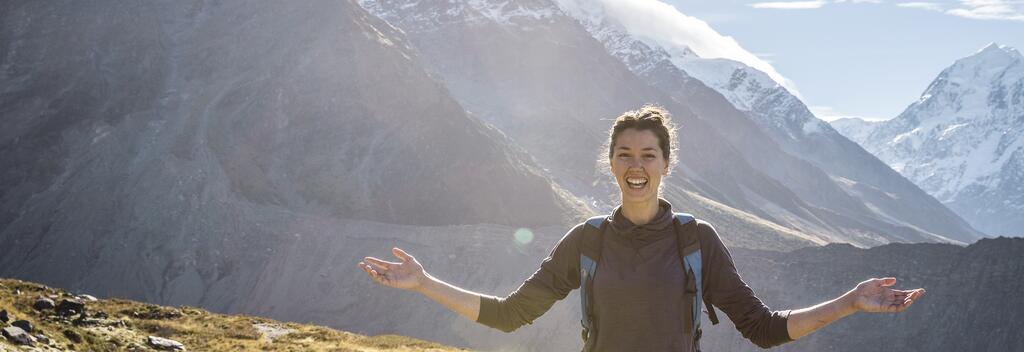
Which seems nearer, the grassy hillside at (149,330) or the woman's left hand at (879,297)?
the woman's left hand at (879,297)

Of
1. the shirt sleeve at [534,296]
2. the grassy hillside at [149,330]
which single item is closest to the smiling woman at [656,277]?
the shirt sleeve at [534,296]

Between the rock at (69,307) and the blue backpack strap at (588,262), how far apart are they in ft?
76.1

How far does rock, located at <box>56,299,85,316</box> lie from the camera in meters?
23.5

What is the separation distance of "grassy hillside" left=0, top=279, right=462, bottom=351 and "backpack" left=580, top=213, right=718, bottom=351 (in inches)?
570

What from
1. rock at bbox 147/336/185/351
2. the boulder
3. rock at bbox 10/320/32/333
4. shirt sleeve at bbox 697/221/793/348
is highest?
shirt sleeve at bbox 697/221/793/348

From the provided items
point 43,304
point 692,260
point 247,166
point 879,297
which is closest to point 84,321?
point 43,304

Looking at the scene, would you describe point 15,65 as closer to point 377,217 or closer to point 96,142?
point 96,142

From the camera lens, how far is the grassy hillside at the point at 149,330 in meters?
19.6

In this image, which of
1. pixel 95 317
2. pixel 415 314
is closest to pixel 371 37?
pixel 415 314

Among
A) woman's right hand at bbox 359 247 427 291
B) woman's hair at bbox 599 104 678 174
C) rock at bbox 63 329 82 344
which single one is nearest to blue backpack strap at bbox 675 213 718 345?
woman's hair at bbox 599 104 678 174

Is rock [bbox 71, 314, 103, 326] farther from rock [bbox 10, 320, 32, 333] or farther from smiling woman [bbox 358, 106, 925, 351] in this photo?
smiling woman [bbox 358, 106, 925, 351]

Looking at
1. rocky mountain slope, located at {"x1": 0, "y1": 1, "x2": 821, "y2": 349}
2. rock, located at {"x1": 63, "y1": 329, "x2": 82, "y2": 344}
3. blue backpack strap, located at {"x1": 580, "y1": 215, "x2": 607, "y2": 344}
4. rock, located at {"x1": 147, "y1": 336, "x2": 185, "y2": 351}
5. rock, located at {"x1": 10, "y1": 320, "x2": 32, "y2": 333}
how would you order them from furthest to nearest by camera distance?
rocky mountain slope, located at {"x1": 0, "y1": 1, "x2": 821, "y2": 349} < rock, located at {"x1": 147, "y1": 336, "x2": 185, "y2": 351} < rock, located at {"x1": 63, "y1": 329, "x2": 82, "y2": 344} < rock, located at {"x1": 10, "y1": 320, "x2": 32, "y2": 333} < blue backpack strap, located at {"x1": 580, "y1": 215, "x2": 607, "y2": 344}

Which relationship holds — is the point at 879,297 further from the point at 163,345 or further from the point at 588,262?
the point at 163,345

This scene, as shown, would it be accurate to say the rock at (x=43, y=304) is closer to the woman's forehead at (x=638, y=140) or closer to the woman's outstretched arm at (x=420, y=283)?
the woman's outstretched arm at (x=420, y=283)
